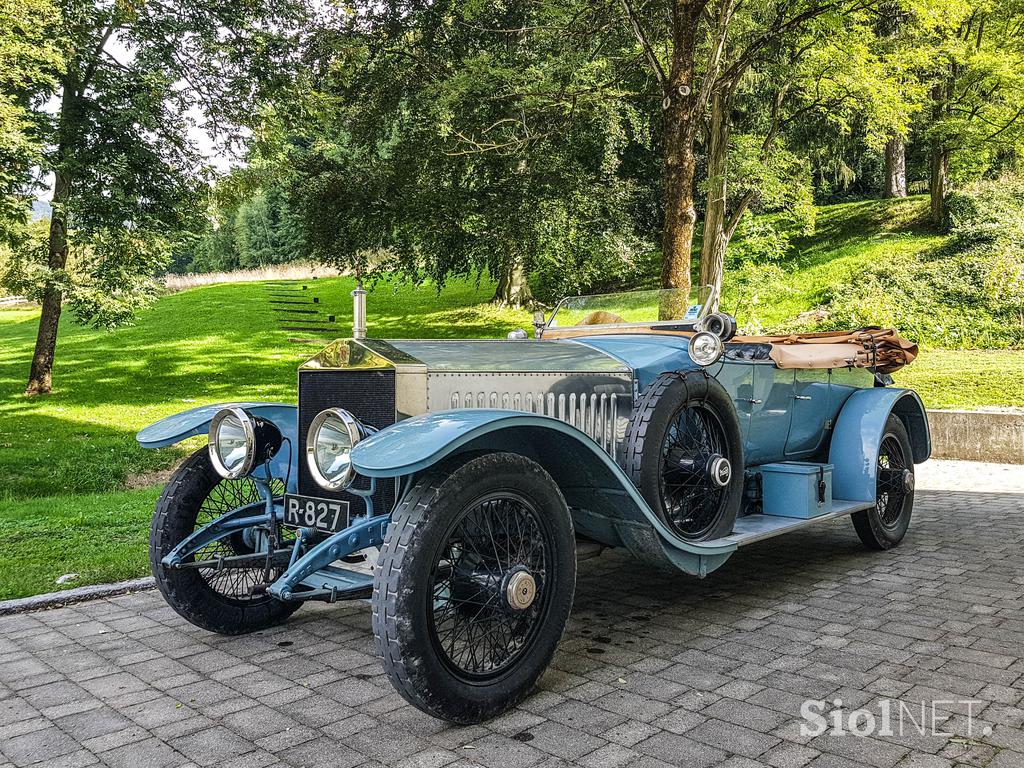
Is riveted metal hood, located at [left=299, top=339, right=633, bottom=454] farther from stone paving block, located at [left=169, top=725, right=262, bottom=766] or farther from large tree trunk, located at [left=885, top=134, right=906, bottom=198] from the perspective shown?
large tree trunk, located at [left=885, top=134, right=906, bottom=198]

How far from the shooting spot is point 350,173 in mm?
17062

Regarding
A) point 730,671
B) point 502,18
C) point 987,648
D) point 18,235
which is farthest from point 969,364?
point 18,235

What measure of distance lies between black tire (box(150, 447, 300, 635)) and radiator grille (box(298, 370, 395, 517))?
1.92ft

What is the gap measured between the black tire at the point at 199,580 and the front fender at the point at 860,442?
3.74m

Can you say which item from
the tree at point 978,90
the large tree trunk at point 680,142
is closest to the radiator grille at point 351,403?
the large tree trunk at point 680,142

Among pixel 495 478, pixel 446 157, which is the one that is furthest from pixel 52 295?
pixel 495 478

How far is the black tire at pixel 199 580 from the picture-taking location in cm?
393

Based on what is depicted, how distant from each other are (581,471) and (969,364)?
Answer: 13.4 meters

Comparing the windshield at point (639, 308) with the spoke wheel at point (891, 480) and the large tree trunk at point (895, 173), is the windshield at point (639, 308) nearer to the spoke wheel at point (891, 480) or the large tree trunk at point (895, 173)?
the spoke wheel at point (891, 480)

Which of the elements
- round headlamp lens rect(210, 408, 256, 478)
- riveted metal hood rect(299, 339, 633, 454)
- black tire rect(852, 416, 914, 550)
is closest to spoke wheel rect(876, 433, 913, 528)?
black tire rect(852, 416, 914, 550)

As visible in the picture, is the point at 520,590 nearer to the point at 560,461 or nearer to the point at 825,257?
the point at 560,461

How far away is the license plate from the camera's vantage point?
3635 mm

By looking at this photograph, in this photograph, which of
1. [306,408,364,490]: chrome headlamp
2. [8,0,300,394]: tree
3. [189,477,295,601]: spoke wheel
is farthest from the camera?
[8,0,300,394]: tree

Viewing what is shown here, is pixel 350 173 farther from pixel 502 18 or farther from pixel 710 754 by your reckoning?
pixel 710 754
